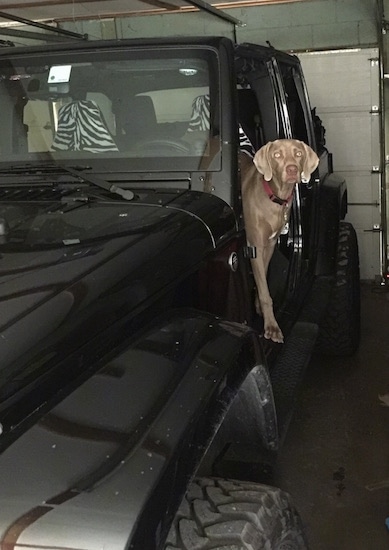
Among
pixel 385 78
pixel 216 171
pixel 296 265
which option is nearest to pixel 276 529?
pixel 216 171

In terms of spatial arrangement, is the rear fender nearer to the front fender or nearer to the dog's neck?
the dog's neck

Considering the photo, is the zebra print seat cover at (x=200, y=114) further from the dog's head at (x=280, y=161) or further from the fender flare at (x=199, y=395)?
the fender flare at (x=199, y=395)

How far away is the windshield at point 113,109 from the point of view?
2340 mm

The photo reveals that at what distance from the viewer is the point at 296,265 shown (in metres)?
3.42

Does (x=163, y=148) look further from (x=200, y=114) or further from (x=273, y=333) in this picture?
(x=273, y=333)

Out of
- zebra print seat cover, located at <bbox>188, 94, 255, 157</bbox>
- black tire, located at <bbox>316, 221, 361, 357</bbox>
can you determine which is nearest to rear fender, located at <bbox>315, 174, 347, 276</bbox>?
black tire, located at <bbox>316, 221, 361, 357</bbox>

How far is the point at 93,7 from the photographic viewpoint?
617cm

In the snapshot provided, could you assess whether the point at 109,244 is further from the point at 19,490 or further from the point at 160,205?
the point at 19,490

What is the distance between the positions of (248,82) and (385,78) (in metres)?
3.28

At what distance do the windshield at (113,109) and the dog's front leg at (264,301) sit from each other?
764 mm

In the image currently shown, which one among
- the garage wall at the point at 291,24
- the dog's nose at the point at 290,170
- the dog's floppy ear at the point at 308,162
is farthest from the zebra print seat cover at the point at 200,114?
the garage wall at the point at 291,24

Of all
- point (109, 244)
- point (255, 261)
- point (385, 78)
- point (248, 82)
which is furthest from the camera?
point (385, 78)

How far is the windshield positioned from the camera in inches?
92.1

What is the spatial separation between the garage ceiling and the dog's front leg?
3596 mm
